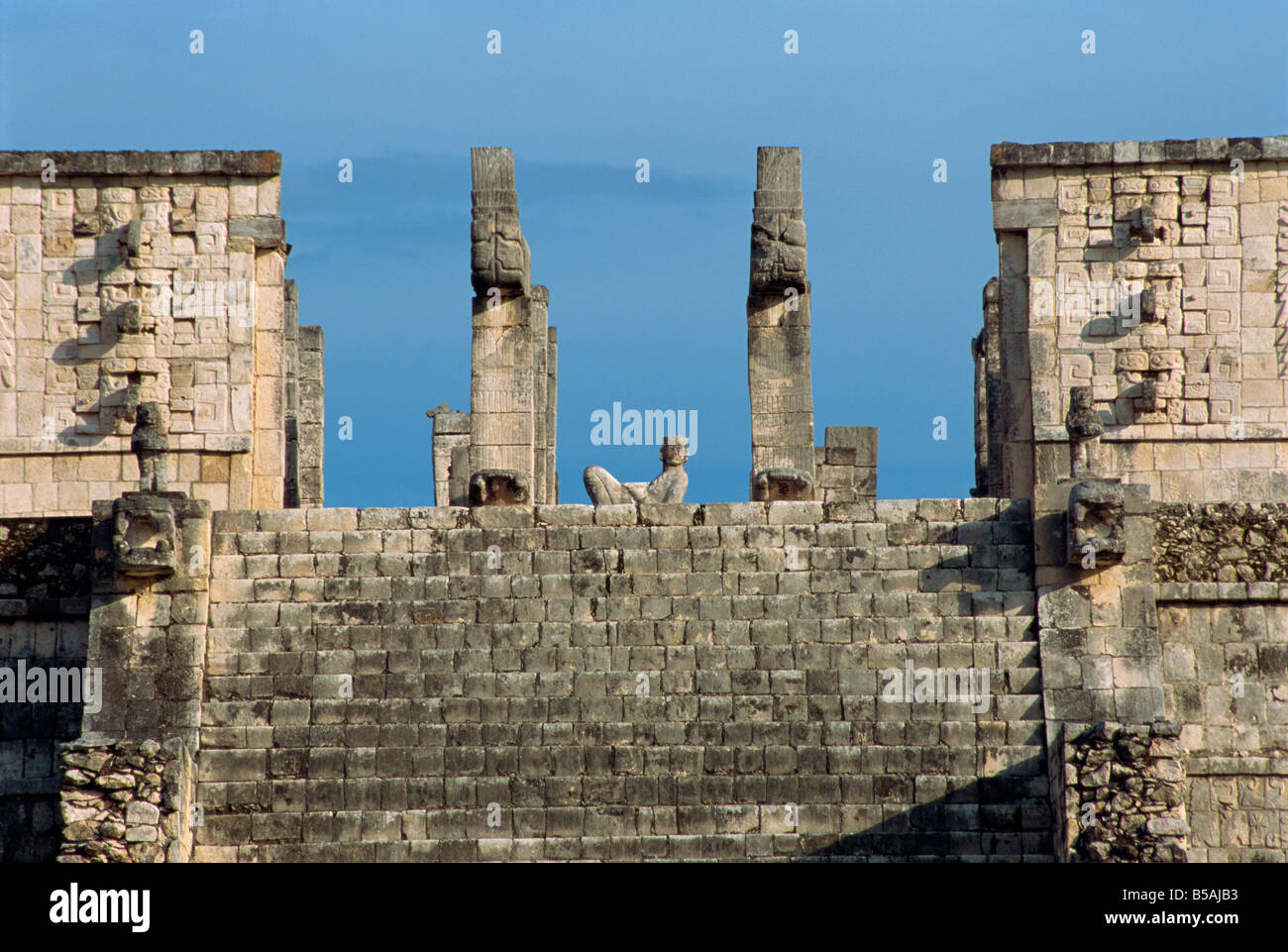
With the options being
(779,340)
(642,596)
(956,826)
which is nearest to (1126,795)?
(956,826)

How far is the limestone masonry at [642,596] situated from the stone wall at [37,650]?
0.03 metres

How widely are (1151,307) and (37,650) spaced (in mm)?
10944

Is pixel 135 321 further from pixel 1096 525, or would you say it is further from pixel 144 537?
pixel 1096 525

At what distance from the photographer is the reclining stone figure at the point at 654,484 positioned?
21766 millimetres

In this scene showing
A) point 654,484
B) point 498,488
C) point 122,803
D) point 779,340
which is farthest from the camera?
point 654,484

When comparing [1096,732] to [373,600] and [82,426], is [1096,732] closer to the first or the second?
[373,600]

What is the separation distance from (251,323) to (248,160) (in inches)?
65.0

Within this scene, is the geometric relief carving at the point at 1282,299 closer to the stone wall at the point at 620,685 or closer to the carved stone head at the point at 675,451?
the stone wall at the point at 620,685

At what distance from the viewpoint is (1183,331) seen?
69.6 ft

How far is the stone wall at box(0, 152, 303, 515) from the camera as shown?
21.4 metres

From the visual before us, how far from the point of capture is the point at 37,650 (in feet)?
62.1
